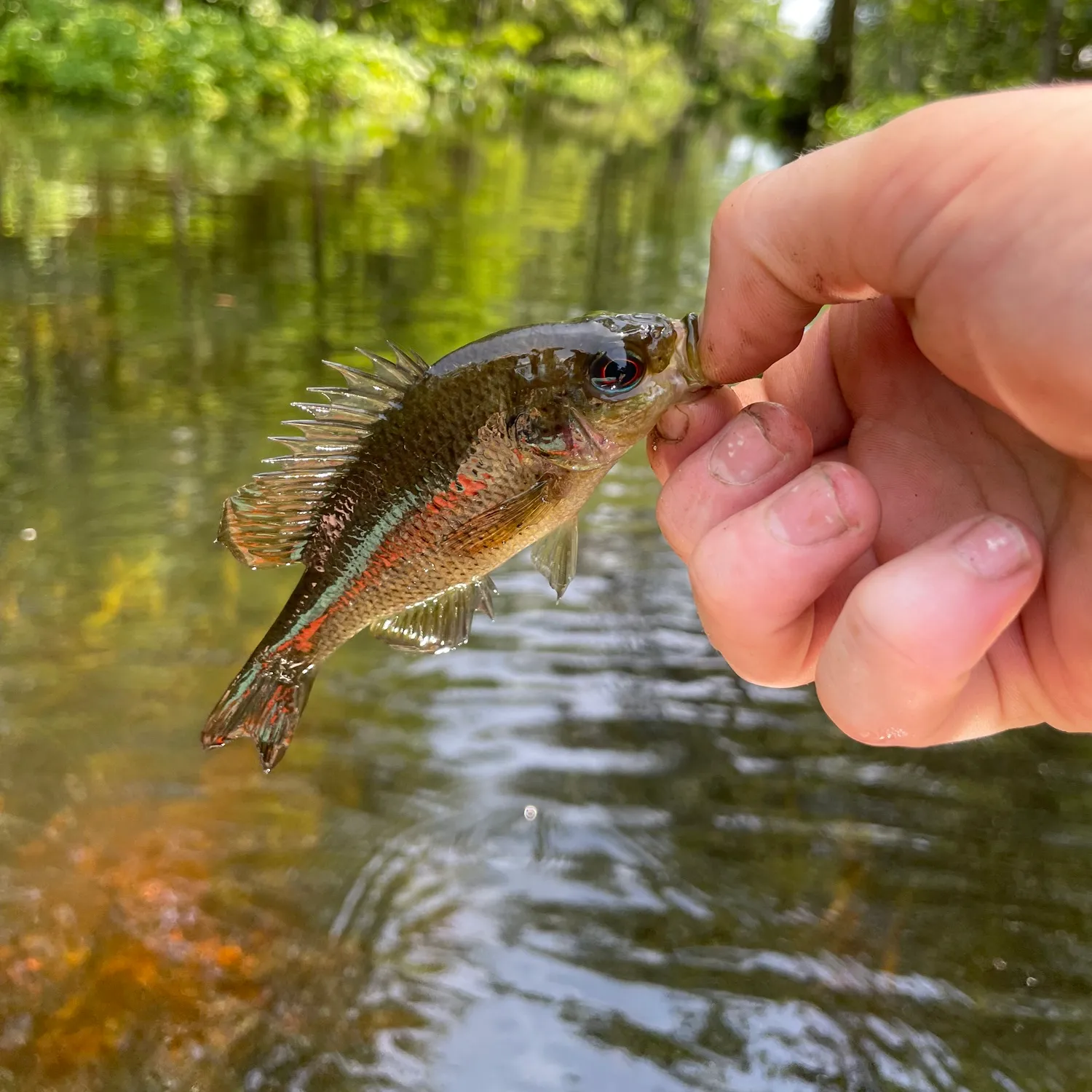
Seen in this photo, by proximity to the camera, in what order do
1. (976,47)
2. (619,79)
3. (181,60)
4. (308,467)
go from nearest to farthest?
(308,467)
(181,60)
(976,47)
(619,79)

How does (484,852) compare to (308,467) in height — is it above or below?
below

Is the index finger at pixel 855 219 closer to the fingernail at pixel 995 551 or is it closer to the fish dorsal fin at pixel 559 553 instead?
the fingernail at pixel 995 551

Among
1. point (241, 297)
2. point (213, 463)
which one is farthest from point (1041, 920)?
point (241, 297)

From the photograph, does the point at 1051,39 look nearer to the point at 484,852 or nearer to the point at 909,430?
the point at 909,430

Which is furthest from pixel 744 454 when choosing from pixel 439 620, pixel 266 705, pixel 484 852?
pixel 484 852

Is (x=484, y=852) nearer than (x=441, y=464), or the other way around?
(x=441, y=464)

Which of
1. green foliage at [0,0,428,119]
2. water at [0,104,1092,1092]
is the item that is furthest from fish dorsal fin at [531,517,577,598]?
green foliage at [0,0,428,119]

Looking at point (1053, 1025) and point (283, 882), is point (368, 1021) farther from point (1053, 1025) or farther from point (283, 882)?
point (1053, 1025)
